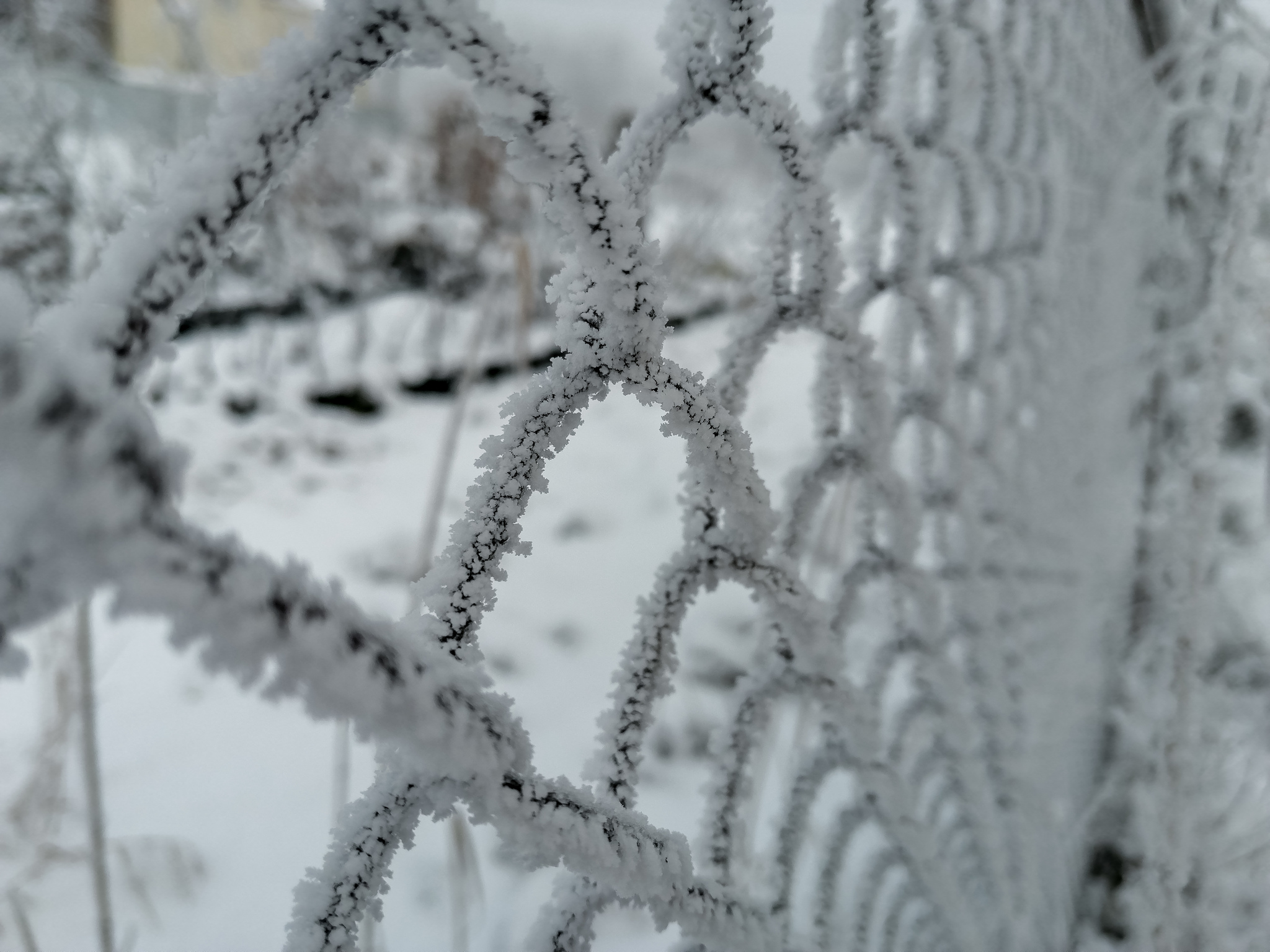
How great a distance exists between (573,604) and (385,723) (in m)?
1.62

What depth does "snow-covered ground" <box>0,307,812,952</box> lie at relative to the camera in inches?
35.1

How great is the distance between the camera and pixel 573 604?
1.71 metres

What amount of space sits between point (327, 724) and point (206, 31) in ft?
9.49

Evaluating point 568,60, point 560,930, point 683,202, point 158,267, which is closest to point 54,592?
point 158,267

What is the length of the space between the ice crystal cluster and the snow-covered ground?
17mm

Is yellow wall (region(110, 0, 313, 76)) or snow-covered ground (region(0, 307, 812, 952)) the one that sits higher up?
yellow wall (region(110, 0, 313, 76))

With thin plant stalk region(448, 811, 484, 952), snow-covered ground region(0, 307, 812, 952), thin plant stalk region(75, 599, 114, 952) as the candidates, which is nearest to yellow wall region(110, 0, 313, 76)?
snow-covered ground region(0, 307, 812, 952)

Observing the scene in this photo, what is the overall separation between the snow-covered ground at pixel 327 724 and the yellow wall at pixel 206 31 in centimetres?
100

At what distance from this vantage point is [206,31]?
2492mm

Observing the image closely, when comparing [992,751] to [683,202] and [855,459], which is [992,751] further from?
[683,202]

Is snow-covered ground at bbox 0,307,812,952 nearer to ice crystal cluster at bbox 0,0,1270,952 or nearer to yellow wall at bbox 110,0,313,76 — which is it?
ice crystal cluster at bbox 0,0,1270,952

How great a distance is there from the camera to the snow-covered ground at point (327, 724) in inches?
35.1

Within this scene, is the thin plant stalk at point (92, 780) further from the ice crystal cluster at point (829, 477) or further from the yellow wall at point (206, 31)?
the yellow wall at point (206, 31)

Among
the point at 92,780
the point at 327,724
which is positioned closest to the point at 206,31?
the point at 92,780
